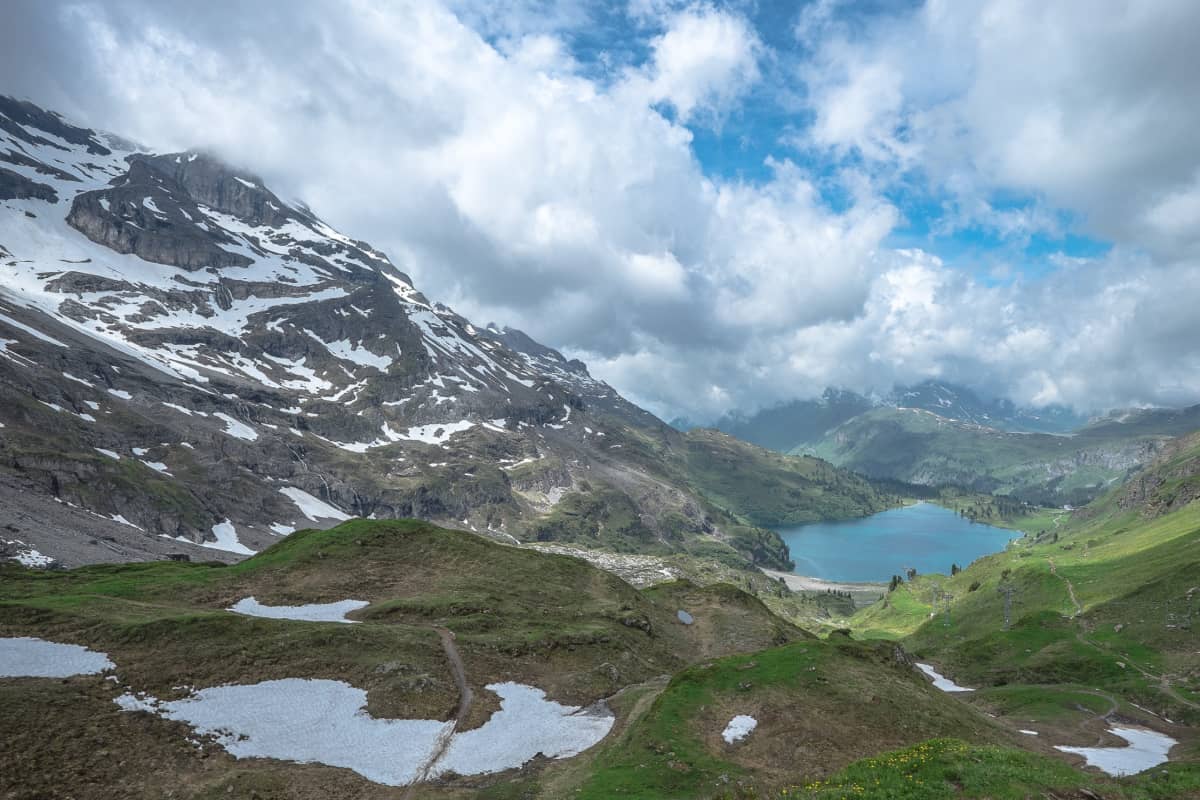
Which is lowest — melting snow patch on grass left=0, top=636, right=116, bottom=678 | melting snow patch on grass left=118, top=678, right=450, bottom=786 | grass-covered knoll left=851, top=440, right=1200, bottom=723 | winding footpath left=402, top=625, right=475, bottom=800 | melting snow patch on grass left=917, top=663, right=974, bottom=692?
melting snow patch on grass left=0, top=636, right=116, bottom=678

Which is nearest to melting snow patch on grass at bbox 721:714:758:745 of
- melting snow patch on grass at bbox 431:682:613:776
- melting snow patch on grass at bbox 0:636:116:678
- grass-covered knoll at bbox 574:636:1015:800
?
grass-covered knoll at bbox 574:636:1015:800

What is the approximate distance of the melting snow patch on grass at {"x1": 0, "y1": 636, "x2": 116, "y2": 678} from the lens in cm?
3797

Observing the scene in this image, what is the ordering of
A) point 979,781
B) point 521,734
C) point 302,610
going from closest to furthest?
point 979,781
point 521,734
point 302,610

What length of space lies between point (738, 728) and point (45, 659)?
1722 inches

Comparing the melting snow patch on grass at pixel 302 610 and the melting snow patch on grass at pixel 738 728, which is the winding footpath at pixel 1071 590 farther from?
the melting snow patch on grass at pixel 302 610

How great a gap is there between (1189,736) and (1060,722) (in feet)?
30.7

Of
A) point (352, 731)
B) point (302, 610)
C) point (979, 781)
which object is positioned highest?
point (979, 781)

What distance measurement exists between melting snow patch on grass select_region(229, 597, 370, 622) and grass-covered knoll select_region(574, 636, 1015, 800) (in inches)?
1196

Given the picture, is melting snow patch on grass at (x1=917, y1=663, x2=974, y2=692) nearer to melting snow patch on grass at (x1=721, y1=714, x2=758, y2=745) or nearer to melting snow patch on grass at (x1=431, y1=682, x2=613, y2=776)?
melting snow patch on grass at (x1=721, y1=714, x2=758, y2=745)

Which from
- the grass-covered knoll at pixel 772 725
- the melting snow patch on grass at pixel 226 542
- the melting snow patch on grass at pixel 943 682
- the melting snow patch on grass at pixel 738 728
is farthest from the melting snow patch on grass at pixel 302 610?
the melting snow patch on grass at pixel 226 542

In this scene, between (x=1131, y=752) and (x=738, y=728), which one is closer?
(x=738, y=728)

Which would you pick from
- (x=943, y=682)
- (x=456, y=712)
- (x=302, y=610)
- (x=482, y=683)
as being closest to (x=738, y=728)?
(x=456, y=712)

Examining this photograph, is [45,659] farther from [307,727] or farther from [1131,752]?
[1131,752]

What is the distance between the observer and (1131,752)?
49.8 m
